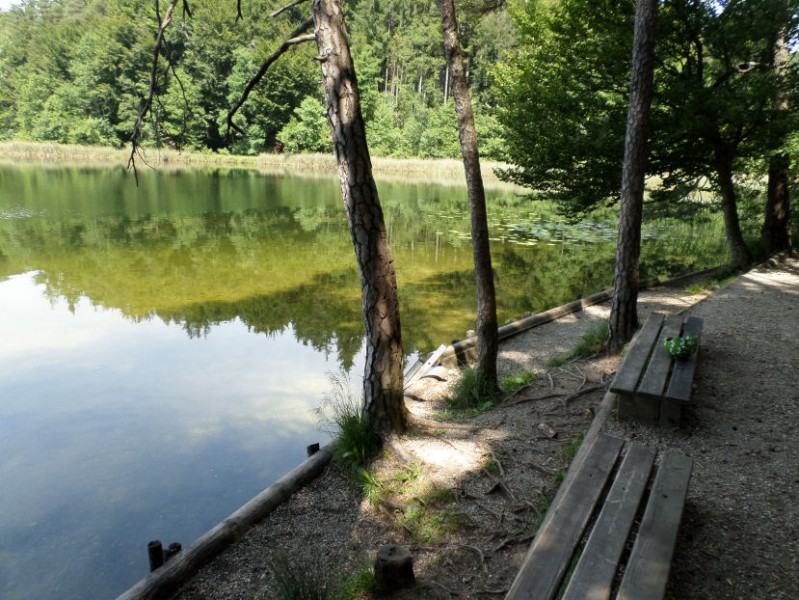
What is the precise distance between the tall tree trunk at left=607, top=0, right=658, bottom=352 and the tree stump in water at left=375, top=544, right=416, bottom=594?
4748 mm

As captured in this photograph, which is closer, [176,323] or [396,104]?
[176,323]

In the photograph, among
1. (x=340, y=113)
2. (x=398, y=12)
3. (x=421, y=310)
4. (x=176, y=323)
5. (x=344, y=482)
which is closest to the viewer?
(x=340, y=113)

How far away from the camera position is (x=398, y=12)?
68812mm

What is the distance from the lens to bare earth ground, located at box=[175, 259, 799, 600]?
3.05 metres

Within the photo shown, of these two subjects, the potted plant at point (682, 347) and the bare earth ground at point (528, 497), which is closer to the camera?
the bare earth ground at point (528, 497)

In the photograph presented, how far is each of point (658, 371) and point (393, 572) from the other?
279 centimetres

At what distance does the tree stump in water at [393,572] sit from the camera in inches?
130

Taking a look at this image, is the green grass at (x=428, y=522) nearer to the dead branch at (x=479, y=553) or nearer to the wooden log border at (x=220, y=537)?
the dead branch at (x=479, y=553)

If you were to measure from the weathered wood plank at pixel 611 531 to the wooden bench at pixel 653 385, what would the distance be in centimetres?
113

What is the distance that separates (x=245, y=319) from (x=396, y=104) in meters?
56.3

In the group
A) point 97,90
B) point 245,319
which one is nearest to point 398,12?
point 97,90

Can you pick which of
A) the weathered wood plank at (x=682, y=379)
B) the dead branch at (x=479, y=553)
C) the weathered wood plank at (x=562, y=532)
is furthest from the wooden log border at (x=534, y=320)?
the weathered wood plank at (x=562, y=532)

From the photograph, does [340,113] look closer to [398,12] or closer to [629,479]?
[629,479]

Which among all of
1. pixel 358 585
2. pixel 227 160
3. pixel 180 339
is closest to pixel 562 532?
pixel 358 585
